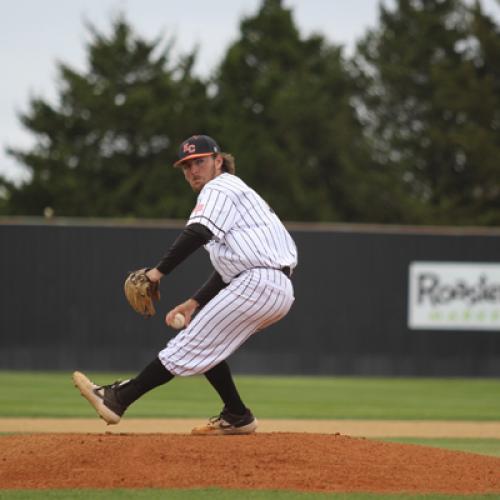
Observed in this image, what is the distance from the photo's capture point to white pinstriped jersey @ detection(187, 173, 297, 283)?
550 cm

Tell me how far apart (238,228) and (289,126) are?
2905cm

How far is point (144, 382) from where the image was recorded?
18.6 ft

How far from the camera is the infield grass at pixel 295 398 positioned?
10.6 metres

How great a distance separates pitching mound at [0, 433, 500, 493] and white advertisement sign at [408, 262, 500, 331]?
34.7ft

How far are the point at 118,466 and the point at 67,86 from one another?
31444 mm

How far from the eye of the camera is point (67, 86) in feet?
117

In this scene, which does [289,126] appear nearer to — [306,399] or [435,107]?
[435,107]

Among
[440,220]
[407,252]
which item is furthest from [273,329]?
[440,220]

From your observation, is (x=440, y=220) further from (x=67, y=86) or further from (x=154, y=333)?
(x=154, y=333)

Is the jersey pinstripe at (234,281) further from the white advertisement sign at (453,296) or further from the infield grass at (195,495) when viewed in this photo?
the white advertisement sign at (453,296)

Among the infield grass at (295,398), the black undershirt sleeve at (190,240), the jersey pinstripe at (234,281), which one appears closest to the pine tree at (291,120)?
the infield grass at (295,398)

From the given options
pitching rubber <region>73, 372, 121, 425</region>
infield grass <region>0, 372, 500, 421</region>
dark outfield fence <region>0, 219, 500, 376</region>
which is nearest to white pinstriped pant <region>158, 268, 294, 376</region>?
pitching rubber <region>73, 372, 121, 425</region>

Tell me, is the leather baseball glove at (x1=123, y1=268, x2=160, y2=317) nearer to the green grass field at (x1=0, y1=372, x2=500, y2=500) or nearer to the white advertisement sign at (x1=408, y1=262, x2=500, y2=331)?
the green grass field at (x1=0, y1=372, x2=500, y2=500)

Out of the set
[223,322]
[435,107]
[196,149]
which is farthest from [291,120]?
[223,322]
